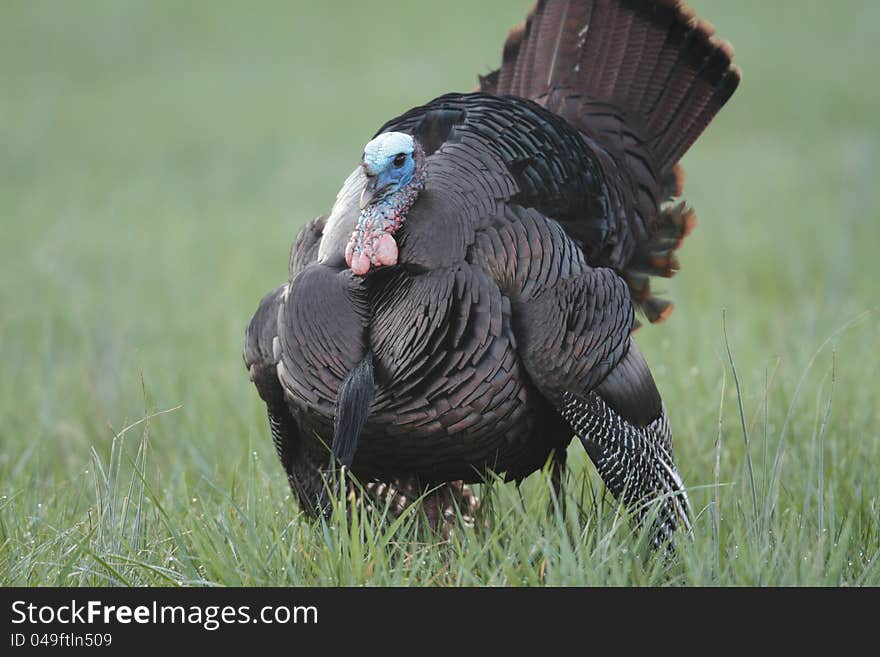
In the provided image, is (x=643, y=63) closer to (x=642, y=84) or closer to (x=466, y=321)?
(x=642, y=84)

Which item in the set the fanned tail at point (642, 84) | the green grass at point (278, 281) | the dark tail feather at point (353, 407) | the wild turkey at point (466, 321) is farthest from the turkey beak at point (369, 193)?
the fanned tail at point (642, 84)

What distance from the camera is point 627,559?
3.08m

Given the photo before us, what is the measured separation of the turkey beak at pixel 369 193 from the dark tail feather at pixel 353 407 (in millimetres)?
435

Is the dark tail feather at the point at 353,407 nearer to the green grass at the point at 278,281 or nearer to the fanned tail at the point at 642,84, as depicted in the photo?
the green grass at the point at 278,281

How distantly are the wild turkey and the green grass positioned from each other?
0.21m

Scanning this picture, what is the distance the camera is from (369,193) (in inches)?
131

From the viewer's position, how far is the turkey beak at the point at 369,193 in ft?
10.9

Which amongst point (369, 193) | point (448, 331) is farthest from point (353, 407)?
point (369, 193)

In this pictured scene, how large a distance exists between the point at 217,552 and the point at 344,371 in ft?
2.00

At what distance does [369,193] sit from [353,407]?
62 cm

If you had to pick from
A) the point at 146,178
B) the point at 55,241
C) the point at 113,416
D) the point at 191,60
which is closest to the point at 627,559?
the point at 113,416

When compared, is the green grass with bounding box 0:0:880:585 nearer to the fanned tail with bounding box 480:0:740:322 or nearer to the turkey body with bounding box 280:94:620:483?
the turkey body with bounding box 280:94:620:483
